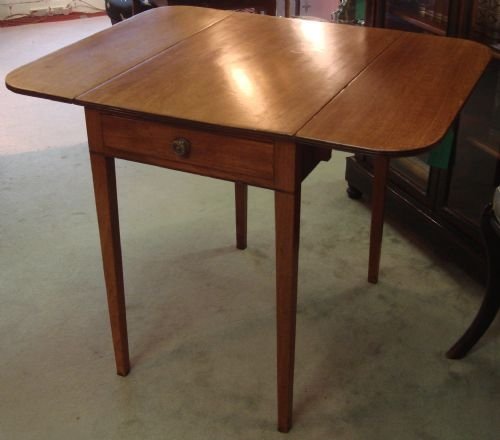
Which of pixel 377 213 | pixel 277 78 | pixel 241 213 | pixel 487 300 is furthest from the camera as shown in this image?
pixel 241 213

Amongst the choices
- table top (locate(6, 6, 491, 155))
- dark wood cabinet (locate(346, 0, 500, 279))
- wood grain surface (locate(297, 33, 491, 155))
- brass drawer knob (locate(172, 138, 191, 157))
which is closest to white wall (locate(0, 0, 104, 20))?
dark wood cabinet (locate(346, 0, 500, 279))

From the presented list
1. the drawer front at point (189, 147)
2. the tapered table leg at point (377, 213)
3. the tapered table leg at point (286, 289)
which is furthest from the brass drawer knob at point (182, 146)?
the tapered table leg at point (377, 213)

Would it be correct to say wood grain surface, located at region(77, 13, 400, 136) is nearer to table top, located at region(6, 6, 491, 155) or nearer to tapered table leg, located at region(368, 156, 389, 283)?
table top, located at region(6, 6, 491, 155)

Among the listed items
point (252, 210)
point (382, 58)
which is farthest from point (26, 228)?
point (382, 58)

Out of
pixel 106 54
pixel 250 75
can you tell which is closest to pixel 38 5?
pixel 106 54

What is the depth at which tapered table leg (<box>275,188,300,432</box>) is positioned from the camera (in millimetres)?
1241

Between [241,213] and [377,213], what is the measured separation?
1.40ft

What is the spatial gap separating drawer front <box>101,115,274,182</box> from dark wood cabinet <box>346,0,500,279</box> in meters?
0.63

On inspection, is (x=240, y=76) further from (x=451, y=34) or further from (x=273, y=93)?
(x=451, y=34)

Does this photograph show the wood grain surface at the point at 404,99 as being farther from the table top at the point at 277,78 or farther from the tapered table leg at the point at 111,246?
the tapered table leg at the point at 111,246

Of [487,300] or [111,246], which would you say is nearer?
[111,246]

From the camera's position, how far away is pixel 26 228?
7.47 ft

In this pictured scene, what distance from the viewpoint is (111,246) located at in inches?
58.6

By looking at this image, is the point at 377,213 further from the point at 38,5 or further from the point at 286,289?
the point at 38,5
